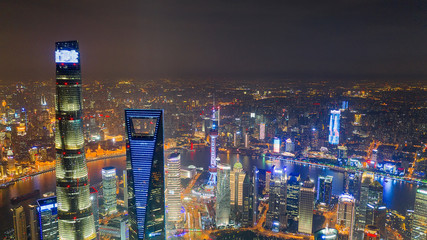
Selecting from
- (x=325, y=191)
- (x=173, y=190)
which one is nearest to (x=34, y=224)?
(x=173, y=190)

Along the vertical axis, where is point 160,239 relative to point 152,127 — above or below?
below

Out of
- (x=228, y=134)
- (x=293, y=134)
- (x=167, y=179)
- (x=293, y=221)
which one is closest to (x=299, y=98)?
(x=293, y=134)

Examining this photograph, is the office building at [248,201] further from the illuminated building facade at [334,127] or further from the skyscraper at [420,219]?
the illuminated building facade at [334,127]

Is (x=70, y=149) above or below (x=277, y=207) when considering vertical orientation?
above

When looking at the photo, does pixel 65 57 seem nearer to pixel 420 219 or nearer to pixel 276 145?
pixel 420 219

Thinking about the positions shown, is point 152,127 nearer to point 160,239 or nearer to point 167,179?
point 160,239

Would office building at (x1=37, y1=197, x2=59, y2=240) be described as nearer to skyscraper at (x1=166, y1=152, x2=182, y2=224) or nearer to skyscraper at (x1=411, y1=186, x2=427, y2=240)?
skyscraper at (x1=166, y1=152, x2=182, y2=224)

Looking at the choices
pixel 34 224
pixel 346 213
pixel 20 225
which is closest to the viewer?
pixel 34 224
